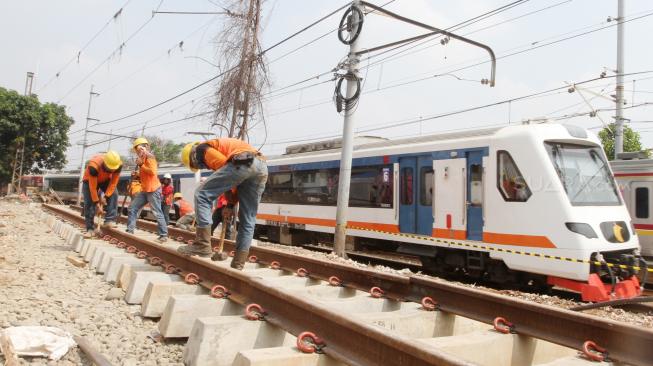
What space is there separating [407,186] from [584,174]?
11.3 feet

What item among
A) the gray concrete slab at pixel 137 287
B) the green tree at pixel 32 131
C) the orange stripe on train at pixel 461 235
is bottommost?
the gray concrete slab at pixel 137 287

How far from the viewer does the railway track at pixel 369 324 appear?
2559 millimetres

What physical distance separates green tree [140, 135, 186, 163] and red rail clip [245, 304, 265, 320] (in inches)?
2521

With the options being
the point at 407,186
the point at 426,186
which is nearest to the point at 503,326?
the point at 426,186

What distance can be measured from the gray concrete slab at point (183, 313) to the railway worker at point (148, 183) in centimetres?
501

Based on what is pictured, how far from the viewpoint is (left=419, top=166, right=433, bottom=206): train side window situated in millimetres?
10039

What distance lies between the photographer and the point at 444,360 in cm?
208

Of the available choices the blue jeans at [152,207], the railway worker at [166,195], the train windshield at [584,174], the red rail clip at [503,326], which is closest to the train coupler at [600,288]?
the train windshield at [584,174]

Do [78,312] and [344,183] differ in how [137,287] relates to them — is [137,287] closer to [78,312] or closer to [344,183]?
[78,312]

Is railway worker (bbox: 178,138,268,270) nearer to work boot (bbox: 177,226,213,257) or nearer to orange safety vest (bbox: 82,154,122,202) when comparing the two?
work boot (bbox: 177,226,213,257)

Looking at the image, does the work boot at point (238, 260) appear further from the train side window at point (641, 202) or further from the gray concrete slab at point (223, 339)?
the train side window at point (641, 202)

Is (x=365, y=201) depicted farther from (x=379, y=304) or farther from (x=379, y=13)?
(x=379, y=304)

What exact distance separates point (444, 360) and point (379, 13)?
11.1 metres

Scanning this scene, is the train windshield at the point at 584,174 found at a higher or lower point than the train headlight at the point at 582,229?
higher
